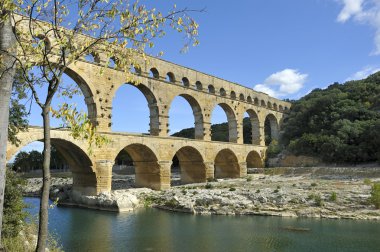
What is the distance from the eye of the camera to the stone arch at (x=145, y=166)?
1110 inches

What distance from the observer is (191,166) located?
3409cm

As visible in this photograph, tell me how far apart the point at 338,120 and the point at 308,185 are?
17.0 metres

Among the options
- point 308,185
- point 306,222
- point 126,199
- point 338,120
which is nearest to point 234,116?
point 338,120

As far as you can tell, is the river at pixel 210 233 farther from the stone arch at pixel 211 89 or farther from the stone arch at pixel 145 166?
the stone arch at pixel 211 89

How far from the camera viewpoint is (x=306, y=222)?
1719 cm

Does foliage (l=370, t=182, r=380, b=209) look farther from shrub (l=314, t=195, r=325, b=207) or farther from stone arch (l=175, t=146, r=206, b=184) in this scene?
stone arch (l=175, t=146, r=206, b=184)

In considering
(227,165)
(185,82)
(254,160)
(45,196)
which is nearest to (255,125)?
(254,160)

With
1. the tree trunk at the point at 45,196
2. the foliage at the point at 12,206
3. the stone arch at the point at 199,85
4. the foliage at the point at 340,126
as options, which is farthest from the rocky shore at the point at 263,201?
the tree trunk at the point at 45,196

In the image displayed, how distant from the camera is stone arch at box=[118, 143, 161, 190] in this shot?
28203 mm

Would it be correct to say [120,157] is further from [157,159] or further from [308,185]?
[308,185]

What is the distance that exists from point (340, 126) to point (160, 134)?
67.2ft

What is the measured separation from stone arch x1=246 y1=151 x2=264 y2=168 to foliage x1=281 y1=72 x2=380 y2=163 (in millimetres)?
3870

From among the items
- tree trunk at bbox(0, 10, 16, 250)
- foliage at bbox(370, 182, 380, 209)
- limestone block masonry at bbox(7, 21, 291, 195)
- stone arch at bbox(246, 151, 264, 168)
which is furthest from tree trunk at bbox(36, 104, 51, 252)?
stone arch at bbox(246, 151, 264, 168)

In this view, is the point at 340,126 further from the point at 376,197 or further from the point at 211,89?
the point at 376,197
